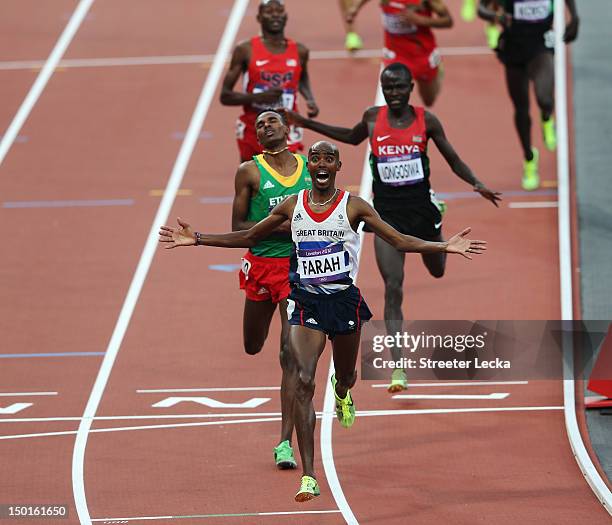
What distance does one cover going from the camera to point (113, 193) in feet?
56.7

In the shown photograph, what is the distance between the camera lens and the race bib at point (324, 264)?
1000 cm

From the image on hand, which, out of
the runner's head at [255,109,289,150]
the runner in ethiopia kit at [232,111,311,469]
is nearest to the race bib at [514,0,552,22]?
the runner in ethiopia kit at [232,111,311,469]

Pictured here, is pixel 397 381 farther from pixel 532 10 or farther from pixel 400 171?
pixel 532 10

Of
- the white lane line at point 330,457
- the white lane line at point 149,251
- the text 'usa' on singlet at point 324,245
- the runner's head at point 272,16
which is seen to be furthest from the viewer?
the runner's head at point 272,16

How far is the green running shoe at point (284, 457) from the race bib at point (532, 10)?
22.4ft

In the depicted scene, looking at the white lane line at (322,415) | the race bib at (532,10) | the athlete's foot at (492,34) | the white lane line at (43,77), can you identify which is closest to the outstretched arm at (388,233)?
the white lane line at (322,415)

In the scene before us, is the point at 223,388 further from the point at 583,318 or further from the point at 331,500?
the point at 583,318

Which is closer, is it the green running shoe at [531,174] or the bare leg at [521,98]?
the bare leg at [521,98]

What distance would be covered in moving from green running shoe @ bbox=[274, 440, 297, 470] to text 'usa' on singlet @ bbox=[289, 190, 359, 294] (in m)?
1.46

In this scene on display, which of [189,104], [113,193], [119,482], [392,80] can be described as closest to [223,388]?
[119,482]

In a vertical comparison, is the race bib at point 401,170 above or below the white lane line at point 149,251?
above

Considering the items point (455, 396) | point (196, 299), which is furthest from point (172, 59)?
point (455, 396)

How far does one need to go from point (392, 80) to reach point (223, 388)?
2.86 meters

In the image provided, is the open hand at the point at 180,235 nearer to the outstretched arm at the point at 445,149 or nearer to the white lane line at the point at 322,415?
the white lane line at the point at 322,415
